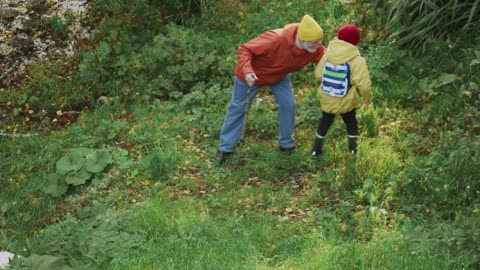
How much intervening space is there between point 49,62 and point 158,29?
1516mm

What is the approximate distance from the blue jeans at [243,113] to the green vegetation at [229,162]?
17 cm

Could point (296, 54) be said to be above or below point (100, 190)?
above

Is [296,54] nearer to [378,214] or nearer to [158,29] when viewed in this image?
[378,214]

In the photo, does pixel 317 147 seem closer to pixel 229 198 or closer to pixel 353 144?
pixel 353 144

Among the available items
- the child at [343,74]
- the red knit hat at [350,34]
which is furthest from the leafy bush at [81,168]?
the red knit hat at [350,34]

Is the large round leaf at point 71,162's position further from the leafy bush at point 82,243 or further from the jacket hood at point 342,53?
the jacket hood at point 342,53

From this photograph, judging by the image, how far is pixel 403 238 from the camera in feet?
17.9

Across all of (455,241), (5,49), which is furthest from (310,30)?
(5,49)

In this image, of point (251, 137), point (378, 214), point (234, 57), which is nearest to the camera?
point (378, 214)

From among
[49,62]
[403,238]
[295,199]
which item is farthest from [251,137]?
[49,62]

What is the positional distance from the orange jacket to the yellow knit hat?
0.21 meters

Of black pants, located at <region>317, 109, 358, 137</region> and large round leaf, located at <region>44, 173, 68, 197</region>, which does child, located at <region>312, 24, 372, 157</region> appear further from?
large round leaf, located at <region>44, 173, 68, 197</region>

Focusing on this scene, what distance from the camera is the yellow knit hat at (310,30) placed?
6.19 metres

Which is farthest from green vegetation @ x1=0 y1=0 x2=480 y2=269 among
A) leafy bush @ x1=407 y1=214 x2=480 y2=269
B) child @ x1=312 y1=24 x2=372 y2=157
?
child @ x1=312 y1=24 x2=372 y2=157
